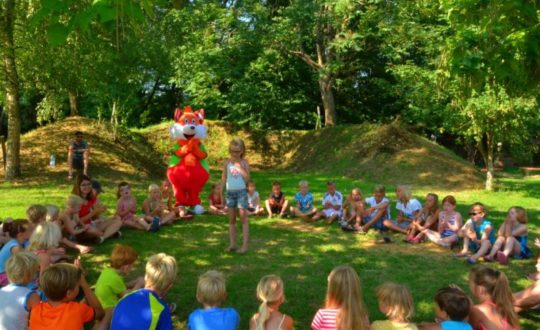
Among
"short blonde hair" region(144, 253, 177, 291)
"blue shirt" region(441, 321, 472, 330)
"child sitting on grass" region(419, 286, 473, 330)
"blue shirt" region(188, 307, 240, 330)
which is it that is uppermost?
"short blonde hair" region(144, 253, 177, 291)

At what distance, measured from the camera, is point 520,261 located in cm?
673

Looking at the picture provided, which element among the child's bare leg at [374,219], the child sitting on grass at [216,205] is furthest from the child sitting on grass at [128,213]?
the child's bare leg at [374,219]

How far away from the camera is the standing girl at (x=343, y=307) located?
143 inches

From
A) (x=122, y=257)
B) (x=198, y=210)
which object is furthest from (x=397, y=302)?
(x=198, y=210)

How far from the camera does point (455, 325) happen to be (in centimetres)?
350

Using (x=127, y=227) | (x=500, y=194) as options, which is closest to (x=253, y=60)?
(x=500, y=194)

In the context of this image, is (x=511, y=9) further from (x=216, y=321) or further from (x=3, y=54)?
(x=3, y=54)

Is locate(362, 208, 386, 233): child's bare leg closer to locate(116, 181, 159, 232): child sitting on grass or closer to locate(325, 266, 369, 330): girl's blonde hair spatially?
locate(116, 181, 159, 232): child sitting on grass

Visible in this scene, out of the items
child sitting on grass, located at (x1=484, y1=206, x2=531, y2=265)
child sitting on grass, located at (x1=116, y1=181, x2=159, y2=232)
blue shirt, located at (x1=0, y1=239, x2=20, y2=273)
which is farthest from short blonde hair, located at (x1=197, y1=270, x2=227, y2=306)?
child sitting on grass, located at (x1=116, y1=181, x2=159, y2=232)

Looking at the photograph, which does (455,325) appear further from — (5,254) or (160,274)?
(5,254)

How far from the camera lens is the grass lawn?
5172 millimetres

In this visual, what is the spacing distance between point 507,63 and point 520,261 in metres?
3.18

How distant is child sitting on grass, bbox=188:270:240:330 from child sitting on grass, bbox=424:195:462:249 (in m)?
4.76

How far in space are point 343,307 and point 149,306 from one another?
1462 millimetres
